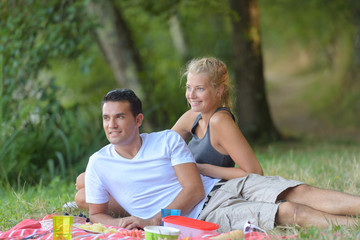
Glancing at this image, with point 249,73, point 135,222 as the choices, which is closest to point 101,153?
point 135,222

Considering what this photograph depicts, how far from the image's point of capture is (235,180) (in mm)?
3545

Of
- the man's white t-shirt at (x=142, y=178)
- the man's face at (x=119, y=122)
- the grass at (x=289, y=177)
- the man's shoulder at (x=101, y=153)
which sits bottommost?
the grass at (x=289, y=177)

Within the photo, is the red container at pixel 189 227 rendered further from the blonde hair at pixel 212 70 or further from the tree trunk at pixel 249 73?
the tree trunk at pixel 249 73

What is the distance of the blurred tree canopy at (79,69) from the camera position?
6504 millimetres

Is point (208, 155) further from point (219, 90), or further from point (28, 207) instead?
point (28, 207)

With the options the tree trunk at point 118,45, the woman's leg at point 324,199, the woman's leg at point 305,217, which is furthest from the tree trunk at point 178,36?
the woman's leg at point 305,217

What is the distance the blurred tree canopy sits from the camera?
21.3 feet

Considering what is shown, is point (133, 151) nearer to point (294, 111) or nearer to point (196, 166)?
point (196, 166)

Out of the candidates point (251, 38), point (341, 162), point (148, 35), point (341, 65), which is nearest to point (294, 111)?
point (341, 65)

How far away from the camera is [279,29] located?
2105 centimetres

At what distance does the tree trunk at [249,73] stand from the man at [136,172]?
6.47 metres

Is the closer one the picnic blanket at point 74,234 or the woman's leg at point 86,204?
the picnic blanket at point 74,234

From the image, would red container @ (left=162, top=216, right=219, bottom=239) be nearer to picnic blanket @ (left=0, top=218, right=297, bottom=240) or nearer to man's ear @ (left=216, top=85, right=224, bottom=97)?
picnic blanket @ (left=0, top=218, right=297, bottom=240)

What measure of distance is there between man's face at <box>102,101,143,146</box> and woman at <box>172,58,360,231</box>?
55cm
